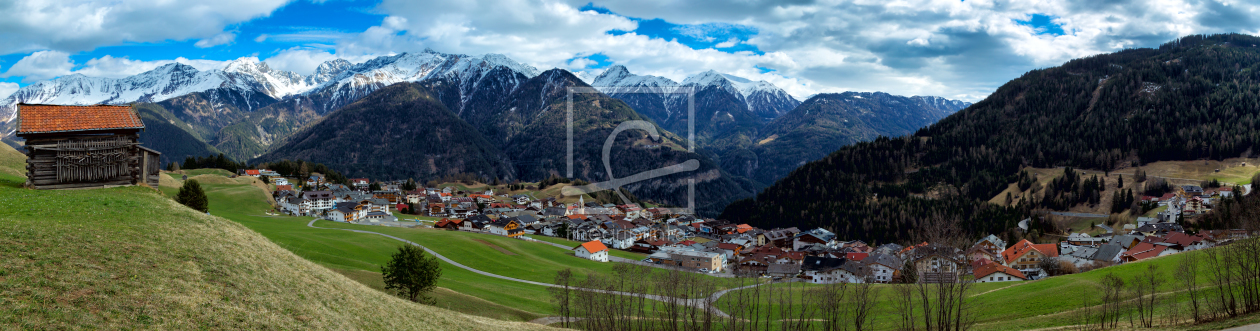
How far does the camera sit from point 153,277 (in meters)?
15.0

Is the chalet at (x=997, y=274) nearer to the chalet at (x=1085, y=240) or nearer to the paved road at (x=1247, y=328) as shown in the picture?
the chalet at (x=1085, y=240)

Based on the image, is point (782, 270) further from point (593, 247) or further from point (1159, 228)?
point (1159, 228)

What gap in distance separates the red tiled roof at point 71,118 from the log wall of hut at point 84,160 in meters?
0.47

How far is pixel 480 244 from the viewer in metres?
75.2

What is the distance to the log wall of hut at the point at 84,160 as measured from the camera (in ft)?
86.2

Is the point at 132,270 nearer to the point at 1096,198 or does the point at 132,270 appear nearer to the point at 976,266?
the point at 976,266

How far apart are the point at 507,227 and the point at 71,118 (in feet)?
274

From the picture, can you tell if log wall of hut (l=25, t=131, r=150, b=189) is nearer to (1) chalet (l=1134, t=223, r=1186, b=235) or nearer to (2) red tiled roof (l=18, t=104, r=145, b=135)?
(2) red tiled roof (l=18, t=104, r=145, b=135)

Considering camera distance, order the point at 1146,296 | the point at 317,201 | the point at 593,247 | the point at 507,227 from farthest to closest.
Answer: the point at 317,201, the point at 507,227, the point at 593,247, the point at 1146,296

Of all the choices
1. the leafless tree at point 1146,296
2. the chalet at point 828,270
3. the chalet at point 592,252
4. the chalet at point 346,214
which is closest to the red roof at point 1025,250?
the chalet at point 828,270

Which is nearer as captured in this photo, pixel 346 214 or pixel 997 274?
pixel 997 274

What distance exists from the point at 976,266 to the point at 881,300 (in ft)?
107

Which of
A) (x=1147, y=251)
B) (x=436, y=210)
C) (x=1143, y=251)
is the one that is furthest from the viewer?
(x=436, y=210)

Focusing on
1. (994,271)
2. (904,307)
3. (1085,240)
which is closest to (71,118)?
(904,307)
